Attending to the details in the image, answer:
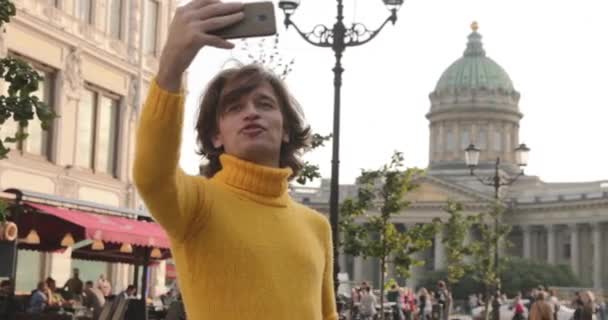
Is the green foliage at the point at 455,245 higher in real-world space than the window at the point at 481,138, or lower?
lower

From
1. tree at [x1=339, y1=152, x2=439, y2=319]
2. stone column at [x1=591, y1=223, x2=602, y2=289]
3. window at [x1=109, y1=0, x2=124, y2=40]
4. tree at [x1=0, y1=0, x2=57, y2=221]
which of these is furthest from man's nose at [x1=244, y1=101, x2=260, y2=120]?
stone column at [x1=591, y1=223, x2=602, y2=289]

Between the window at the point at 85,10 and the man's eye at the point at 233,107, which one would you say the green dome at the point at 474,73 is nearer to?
the window at the point at 85,10

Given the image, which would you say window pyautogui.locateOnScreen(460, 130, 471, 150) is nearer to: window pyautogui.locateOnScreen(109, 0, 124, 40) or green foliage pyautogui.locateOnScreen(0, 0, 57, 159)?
window pyautogui.locateOnScreen(109, 0, 124, 40)

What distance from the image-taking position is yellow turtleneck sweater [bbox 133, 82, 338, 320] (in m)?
2.51

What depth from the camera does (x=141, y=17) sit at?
3191cm

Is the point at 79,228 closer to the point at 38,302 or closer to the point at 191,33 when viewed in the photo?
the point at 38,302

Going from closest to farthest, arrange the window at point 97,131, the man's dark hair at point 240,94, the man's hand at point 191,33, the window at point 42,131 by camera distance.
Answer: the man's hand at point 191,33 → the man's dark hair at point 240,94 → the window at point 42,131 → the window at point 97,131

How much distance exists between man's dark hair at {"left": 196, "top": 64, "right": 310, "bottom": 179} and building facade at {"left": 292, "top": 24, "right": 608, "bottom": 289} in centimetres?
9384

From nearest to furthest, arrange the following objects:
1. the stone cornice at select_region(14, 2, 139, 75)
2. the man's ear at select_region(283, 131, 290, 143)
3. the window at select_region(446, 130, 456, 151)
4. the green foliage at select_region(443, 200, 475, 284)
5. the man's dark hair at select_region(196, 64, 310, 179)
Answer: the man's dark hair at select_region(196, 64, 310, 179) < the man's ear at select_region(283, 131, 290, 143) < the stone cornice at select_region(14, 2, 139, 75) < the green foliage at select_region(443, 200, 475, 284) < the window at select_region(446, 130, 456, 151)

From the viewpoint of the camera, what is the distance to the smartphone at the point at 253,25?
8.05 feet

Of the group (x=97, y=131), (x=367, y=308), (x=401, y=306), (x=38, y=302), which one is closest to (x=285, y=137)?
(x=38, y=302)

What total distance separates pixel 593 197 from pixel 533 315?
279ft

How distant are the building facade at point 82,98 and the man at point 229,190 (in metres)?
21.6

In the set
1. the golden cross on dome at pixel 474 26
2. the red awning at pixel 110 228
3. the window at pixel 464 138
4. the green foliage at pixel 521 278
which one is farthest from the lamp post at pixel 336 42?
the golden cross on dome at pixel 474 26
